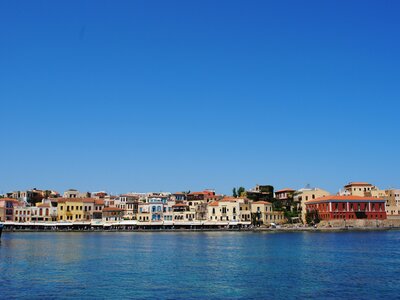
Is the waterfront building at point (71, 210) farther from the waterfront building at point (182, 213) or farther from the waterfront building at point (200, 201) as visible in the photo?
the waterfront building at point (200, 201)

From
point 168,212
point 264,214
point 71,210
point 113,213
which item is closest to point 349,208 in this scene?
point 264,214

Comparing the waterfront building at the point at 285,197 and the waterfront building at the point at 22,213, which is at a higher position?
the waterfront building at the point at 285,197

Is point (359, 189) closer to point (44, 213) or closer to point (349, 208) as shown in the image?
point (349, 208)

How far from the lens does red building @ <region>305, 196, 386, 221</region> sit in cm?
11774

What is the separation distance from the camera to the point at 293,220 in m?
127

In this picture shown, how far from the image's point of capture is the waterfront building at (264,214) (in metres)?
123

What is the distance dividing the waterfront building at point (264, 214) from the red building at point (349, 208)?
8.64m

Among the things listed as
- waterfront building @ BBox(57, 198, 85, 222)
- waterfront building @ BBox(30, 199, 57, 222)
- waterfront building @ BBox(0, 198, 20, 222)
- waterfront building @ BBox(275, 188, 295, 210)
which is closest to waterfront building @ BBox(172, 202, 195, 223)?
waterfront building @ BBox(57, 198, 85, 222)

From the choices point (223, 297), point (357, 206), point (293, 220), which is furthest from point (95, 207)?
point (223, 297)

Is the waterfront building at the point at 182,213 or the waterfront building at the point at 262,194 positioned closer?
the waterfront building at the point at 182,213

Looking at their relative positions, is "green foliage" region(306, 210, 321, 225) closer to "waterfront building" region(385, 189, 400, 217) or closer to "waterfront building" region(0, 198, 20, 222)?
"waterfront building" region(385, 189, 400, 217)

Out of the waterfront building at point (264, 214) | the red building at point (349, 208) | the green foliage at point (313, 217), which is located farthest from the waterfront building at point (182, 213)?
the red building at point (349, 208)

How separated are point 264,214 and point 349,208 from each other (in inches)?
792

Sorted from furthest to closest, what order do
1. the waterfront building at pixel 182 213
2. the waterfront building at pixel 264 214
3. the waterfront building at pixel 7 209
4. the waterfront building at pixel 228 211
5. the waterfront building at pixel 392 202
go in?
1. the waterfront building at pixel 392 202
2. the waterfront building at pixel 7 209
3. the waterfront building at pixel 264 214
4. the waterfront building at pixel 182 213
5. the waterfront building at pixel 228 211
